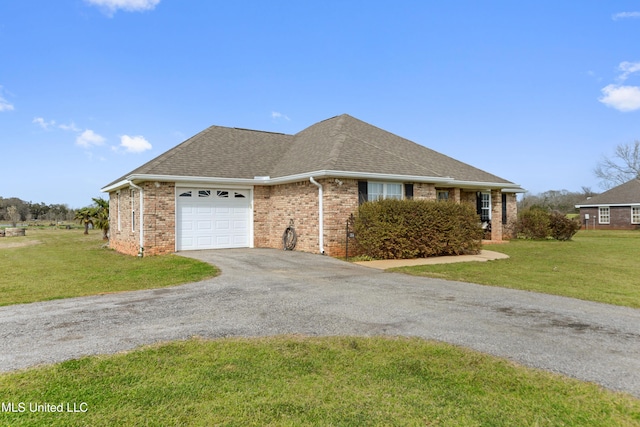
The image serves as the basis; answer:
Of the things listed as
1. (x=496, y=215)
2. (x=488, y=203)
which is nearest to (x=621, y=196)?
(x=496, y=215)

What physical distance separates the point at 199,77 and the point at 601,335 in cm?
1822

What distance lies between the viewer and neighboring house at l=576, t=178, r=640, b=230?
3603 cm

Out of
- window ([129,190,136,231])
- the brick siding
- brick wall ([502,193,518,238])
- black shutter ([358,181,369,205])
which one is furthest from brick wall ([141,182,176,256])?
the brick siding

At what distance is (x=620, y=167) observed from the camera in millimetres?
49031

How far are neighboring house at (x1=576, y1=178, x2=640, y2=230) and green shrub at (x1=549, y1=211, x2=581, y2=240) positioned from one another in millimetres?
21236

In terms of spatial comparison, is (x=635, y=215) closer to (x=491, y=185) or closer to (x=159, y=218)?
(x=491, y=185)

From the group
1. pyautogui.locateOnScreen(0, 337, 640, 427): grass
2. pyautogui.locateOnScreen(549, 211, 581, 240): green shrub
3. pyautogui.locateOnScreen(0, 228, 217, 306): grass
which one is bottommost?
pyautogui.locateOnScreen(0, 337, 640, 427): grass

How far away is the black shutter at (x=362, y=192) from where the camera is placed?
13.5 meters

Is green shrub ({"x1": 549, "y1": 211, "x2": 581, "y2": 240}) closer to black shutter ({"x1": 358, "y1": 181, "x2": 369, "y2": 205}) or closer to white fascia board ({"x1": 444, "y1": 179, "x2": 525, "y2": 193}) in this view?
white fascia board ({"x1": 444, "y1": 179, "x2": 525, "y2": 193})

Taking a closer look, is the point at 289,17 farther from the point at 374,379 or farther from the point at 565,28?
the point at 374,379

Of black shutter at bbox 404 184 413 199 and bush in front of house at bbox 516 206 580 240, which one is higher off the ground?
black shutter at bbox 404 184 413 199

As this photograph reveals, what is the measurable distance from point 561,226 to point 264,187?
16.9 m

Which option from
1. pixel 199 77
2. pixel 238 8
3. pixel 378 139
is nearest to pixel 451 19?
pixel 378 139

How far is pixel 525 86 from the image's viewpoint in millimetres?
17797
